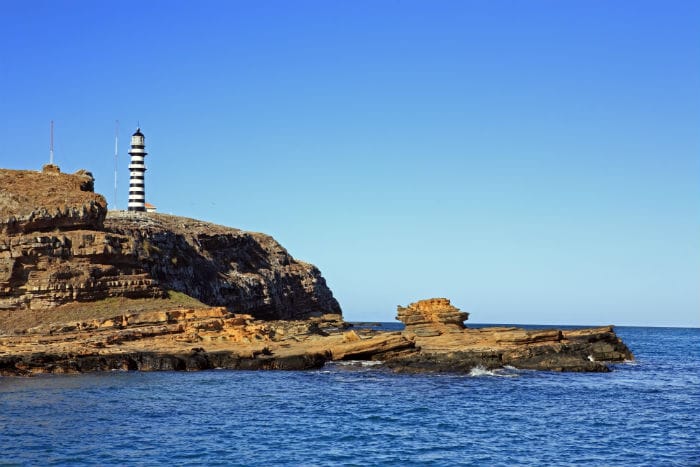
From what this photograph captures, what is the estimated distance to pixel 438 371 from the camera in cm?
5334

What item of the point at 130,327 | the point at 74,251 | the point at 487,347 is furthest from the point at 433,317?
the point at 74,251

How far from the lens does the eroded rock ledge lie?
5328cm

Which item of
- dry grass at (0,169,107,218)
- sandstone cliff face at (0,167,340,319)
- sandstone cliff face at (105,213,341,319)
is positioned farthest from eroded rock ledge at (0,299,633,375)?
dry grass at (0,169,107,218)

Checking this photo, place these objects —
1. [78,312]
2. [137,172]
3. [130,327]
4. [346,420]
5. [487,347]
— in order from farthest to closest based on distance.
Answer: [137,172], [78,312], [130,327], [487,347], [346,420]

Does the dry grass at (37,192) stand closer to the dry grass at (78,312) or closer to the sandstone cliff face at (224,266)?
the sandstone cliff face at (224,266)

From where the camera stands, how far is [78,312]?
61.2 metres

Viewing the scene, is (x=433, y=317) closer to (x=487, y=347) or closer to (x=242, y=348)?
(x=487, y=347)

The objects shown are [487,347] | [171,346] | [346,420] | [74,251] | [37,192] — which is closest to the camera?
[346,420]

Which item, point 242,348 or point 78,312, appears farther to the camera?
point 78,312

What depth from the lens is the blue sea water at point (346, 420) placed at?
27.3 m

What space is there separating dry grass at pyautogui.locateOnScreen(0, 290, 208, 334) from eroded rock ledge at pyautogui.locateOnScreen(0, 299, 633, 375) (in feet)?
5.26

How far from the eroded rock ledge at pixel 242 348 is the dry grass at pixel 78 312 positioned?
160cm

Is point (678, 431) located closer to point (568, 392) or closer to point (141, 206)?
point (568, 392)

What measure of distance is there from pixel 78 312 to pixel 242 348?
539 inches
